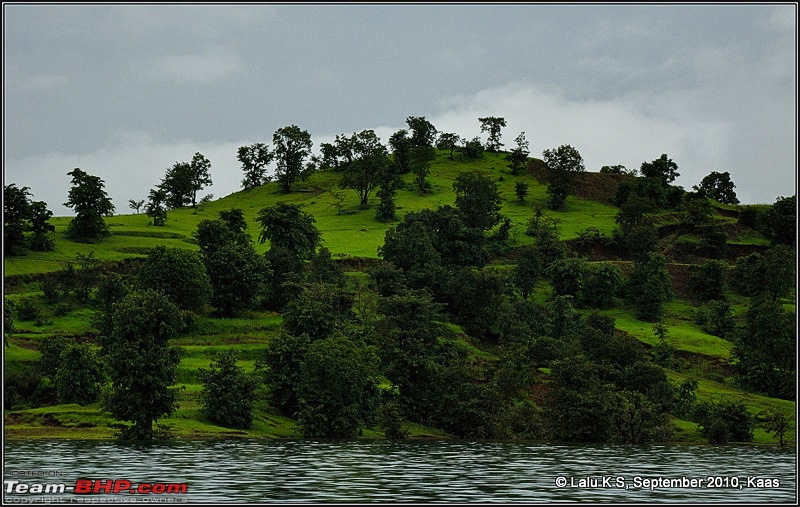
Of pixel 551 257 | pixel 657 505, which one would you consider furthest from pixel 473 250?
pixel 657 505

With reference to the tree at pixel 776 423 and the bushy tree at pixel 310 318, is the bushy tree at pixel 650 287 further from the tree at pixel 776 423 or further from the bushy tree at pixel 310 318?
the bushy tree at pixel 310 318

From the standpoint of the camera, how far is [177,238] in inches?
5925

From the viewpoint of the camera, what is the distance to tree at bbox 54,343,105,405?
269 ft

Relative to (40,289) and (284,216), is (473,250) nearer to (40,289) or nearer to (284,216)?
(284,216)

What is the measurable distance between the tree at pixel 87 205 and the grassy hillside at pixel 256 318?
2.41m

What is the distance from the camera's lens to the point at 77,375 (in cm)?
8238

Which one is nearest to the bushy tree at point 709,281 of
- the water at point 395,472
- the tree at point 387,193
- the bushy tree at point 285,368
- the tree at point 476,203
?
the tree at point 476,203

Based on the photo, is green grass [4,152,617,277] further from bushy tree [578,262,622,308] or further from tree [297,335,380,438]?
tree [297,335,380,438]

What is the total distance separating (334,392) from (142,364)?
59.3 feet

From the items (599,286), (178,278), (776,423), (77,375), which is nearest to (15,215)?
(178,278)

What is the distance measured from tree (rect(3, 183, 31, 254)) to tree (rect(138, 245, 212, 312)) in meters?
27.8

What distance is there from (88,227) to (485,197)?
6733 cm

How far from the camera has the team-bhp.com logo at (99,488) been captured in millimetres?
38500

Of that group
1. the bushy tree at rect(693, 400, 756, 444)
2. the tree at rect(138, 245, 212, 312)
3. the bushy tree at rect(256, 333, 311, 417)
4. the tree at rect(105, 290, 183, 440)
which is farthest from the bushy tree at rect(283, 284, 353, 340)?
the bushy tree at rect(693, 400, 756, 444)
